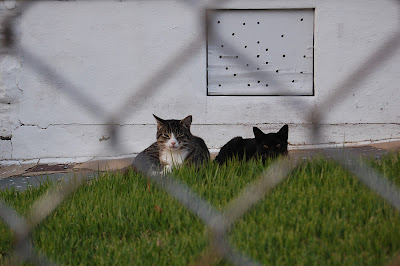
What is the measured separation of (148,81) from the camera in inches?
212

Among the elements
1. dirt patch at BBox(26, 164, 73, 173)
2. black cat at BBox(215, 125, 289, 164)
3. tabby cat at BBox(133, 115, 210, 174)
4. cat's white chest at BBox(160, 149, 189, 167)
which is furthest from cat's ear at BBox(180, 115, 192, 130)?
dirt patch at BBox(26, 164, 73, 173)

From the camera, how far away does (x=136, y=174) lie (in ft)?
11.6

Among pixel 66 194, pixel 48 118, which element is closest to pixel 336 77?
pixel 48 118

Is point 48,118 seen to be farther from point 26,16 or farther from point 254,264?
point 254,264

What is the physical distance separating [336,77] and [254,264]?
3.57 m

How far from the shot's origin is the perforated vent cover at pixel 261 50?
5.45 m

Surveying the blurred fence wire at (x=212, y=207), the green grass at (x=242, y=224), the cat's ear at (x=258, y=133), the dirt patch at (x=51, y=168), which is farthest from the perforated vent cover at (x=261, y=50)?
the green grass at (x=242, y=224)

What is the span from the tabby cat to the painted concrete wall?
1.04 metres

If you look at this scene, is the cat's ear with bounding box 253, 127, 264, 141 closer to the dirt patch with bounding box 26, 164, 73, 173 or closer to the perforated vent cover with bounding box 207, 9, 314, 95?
the perforated vent cover with bounding box 207, 9, 314, 95

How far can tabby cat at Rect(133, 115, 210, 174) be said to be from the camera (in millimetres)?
4214

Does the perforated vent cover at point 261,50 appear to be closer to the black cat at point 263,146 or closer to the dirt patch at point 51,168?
the black cat at point 263,146

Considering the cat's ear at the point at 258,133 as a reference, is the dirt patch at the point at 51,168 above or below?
below

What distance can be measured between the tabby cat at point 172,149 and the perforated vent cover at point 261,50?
3.95 ft

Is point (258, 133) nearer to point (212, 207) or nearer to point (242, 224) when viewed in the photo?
point (212, 207)
